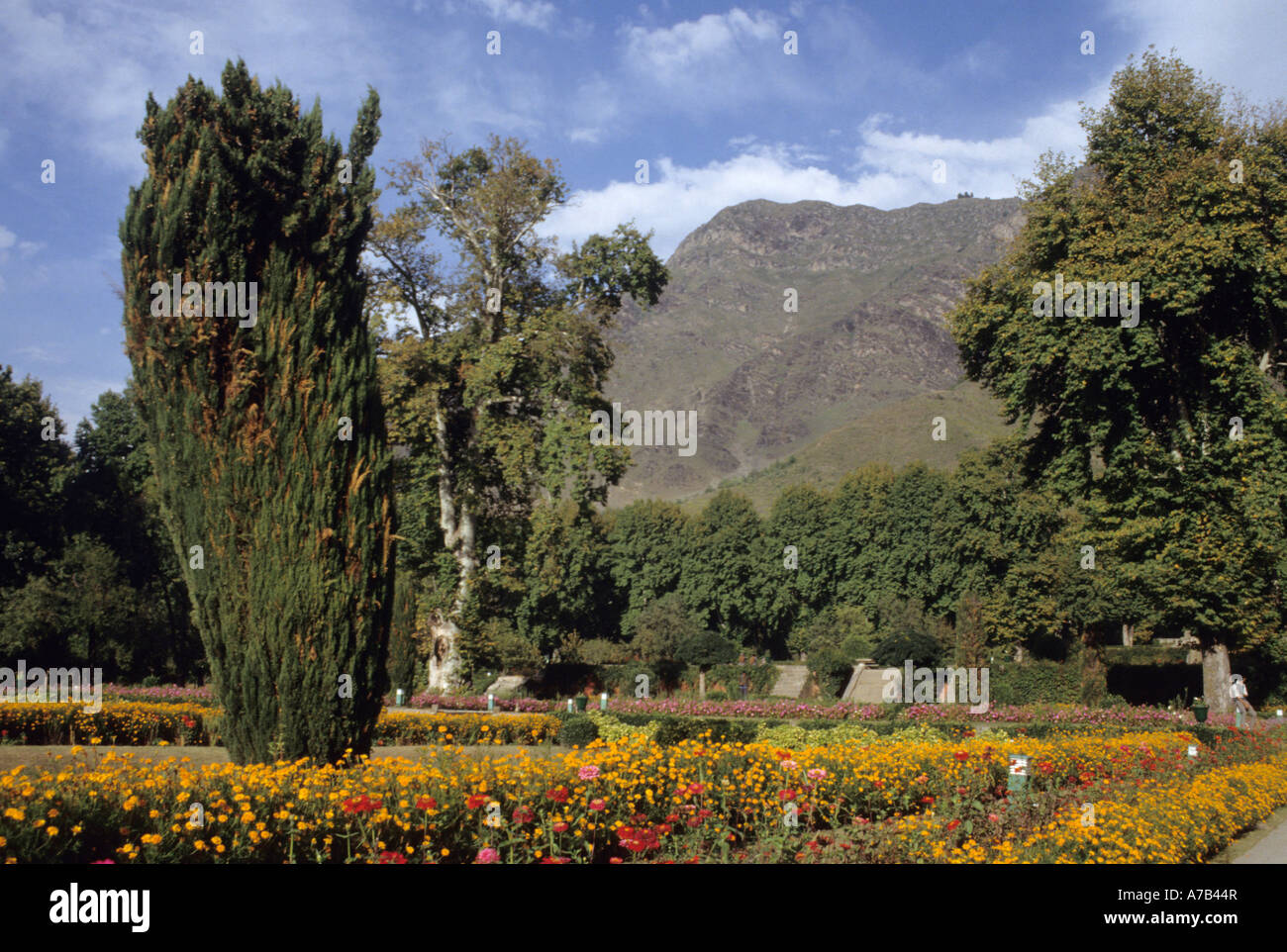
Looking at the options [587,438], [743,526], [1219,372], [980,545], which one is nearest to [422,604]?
[587,438]

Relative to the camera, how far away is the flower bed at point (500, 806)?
229 inches

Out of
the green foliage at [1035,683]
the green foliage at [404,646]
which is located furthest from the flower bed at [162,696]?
the green foliage at [1035,683]

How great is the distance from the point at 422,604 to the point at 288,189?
15486 millimetres

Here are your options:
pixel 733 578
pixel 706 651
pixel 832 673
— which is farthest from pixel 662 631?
pixel 832 673

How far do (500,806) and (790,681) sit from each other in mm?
Result: 33160

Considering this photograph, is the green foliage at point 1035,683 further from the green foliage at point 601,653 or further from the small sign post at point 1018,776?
the small sign post at point 1018,776

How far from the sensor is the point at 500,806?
702cm

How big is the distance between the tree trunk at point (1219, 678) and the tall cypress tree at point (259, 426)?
71.3 feet

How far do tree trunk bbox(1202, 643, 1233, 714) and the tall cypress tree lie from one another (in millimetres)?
21738

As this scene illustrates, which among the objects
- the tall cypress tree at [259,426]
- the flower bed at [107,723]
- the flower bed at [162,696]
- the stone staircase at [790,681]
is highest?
the tall cypress tree at [259,426]

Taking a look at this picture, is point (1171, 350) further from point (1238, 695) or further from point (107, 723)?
point (107, 723)

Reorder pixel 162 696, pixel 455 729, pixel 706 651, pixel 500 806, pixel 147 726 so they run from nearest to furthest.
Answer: pixel 500 806 → pixel 147 726 → pixel 455 729 → pixel 162 696 → pixel 706 651

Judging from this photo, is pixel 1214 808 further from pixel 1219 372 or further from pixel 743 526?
pixel 743 526

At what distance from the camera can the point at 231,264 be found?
423 inches
